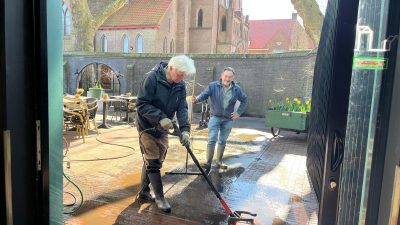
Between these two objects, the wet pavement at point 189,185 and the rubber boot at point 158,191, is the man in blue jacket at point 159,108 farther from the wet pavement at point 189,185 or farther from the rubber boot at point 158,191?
the wet pavement at point 189,185

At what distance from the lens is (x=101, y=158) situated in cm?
558

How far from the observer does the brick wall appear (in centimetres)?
1251

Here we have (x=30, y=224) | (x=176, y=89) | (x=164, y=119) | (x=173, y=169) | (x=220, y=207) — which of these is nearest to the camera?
(x=30, y=224)

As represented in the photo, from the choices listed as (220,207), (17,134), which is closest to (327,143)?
(17,134)

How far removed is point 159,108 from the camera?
11.3ft

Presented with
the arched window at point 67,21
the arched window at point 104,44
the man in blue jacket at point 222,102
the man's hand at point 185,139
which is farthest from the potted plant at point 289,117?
the arched window at point 67,21

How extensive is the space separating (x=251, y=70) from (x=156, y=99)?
10807 millimetres

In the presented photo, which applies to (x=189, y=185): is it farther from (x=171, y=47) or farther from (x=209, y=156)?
(x=171, y=47)

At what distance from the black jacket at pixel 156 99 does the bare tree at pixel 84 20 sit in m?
14.4

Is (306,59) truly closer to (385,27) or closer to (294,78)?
(294,78)

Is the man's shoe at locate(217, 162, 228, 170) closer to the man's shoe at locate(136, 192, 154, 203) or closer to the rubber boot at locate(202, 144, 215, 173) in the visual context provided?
the rubber boot at locate(202, 144, 215, 173)

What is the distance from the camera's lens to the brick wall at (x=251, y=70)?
41.0 ft

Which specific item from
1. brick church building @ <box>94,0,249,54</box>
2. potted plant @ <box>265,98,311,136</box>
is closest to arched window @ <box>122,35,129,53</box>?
brick church building @ <box>94,0,249,54</box>

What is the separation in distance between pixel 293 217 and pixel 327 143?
7.62ft
